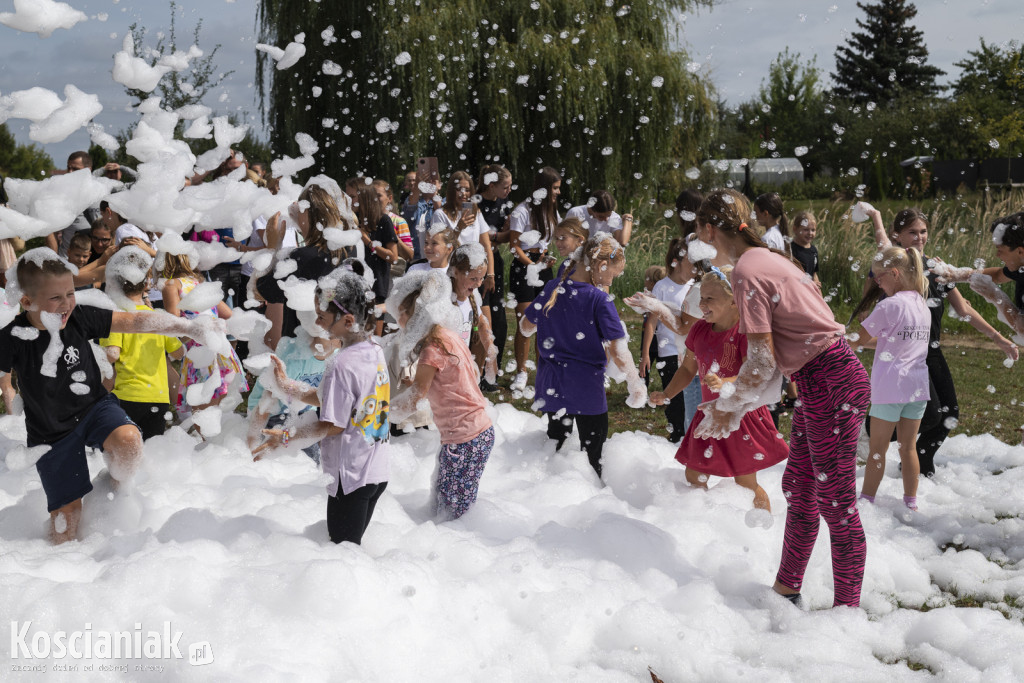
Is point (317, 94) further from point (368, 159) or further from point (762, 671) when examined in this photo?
point (762, 671)

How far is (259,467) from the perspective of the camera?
5.43 meters

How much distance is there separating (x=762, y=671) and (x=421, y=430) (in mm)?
3618

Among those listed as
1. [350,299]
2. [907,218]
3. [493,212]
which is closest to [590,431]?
[350,299]

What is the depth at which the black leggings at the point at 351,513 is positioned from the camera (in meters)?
3.95

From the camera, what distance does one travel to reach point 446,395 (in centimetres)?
436

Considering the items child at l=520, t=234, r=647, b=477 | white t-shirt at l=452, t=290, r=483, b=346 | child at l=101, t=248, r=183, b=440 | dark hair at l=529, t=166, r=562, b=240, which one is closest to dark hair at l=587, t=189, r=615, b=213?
Result: dark hair at l=529, t=166, r=562, b=240

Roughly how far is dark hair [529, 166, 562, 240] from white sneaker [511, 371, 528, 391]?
1273 mm

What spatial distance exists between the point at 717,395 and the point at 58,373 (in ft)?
10.6

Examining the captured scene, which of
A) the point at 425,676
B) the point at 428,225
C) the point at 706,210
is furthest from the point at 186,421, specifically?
the point at 706,210

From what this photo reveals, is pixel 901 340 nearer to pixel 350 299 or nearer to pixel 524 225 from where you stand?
pixel 350 299

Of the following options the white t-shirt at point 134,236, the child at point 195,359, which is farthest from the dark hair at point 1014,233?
the white t-shirt at point 134,236

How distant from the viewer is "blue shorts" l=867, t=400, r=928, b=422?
16.5ft

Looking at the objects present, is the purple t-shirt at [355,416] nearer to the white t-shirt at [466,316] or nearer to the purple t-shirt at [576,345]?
the purple t-shirt at [576,345]

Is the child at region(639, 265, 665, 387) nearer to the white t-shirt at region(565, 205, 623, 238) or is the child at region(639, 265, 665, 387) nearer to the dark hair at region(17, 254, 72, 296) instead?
the white t-shirt at region(565, 205, 623, 238)
